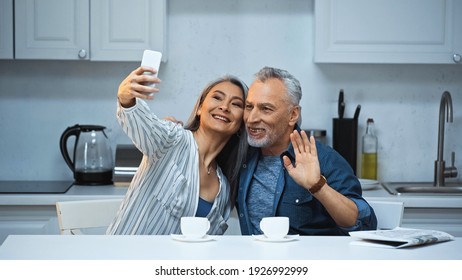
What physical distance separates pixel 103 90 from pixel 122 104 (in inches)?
68.8

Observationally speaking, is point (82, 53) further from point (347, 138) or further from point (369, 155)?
point (369, 155)

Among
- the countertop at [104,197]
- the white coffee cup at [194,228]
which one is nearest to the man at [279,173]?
the white coffee cup at [194,228]

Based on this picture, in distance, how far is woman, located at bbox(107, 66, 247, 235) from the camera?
2.69 metres

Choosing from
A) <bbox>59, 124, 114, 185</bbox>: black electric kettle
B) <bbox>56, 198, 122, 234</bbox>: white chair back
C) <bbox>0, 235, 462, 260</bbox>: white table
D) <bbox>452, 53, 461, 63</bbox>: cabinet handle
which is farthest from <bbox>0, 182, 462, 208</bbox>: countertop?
<bbox>0, 235, 462, 260</bbox>: white table

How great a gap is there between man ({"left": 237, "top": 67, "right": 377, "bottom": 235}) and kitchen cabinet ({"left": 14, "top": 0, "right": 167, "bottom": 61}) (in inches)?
43.2

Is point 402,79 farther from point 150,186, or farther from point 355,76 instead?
point 150,186

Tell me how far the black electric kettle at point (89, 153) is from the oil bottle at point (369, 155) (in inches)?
49.5

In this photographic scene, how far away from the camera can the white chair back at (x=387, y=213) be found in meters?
2.73

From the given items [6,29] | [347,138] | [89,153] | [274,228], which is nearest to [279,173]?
[274,228]

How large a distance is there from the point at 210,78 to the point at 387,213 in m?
1.69

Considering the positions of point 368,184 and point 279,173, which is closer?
point 279,173

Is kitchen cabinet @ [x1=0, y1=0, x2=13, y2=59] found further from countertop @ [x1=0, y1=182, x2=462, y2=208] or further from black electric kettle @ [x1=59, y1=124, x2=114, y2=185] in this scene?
countertop @ [x1=0, y1=182, x2=462, y2=208]

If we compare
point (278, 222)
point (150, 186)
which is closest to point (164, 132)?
point (150, 186)

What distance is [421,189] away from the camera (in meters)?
3.99
